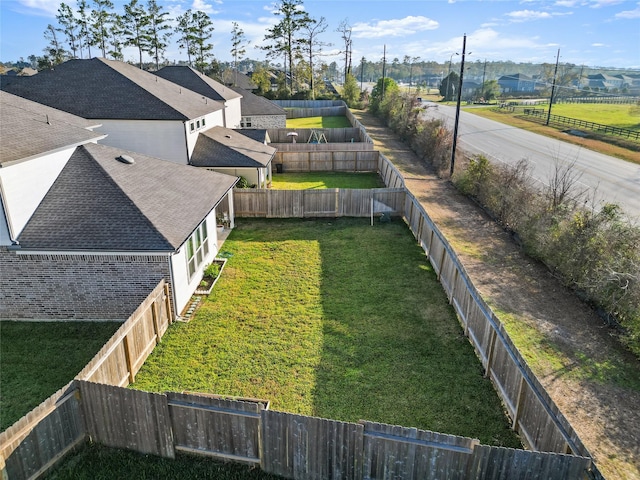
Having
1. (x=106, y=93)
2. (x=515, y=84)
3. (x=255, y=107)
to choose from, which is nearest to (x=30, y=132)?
(x=106, y=93)

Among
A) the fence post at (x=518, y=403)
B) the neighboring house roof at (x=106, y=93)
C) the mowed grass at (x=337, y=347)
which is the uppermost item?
the neighboring house roof at (x=106, y=93)

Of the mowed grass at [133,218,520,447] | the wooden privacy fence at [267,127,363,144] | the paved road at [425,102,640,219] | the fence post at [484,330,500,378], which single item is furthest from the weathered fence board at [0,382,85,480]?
the wooden privacy fence at [267,127,363,144]

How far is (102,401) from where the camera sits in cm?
777

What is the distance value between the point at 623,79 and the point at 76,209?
190 metres

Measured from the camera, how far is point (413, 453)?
679 cm

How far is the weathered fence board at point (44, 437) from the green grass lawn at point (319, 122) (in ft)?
162

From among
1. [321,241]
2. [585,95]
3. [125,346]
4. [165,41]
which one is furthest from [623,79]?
[125,346]

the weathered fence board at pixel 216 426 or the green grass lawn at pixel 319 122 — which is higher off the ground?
the green grass lawn at pixel 319 122

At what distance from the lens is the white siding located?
21.4 m

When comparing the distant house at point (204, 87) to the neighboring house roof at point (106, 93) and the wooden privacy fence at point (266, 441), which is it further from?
the wooden privacy fence at point (266, 441)

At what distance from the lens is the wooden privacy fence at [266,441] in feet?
21.6

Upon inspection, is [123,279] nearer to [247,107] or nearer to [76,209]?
[76,209]

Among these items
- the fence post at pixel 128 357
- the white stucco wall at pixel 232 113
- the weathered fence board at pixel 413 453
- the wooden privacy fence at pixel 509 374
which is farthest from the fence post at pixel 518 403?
the white stucco wall at pixel 232 113

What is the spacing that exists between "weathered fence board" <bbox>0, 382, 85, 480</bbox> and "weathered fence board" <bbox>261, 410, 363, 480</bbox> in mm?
3441
